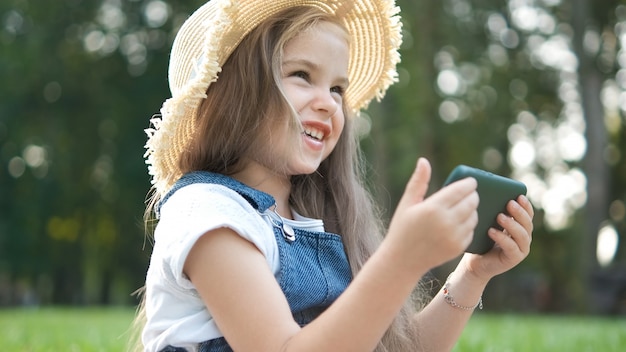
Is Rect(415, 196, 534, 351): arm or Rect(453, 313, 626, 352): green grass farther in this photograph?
Rect(453, 313, 626, 352): green grass

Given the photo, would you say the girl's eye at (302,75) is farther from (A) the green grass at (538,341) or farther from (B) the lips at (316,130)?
(A) the green grass at (538,341)

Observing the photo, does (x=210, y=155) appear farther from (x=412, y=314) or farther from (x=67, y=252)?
(x=67, y=252)

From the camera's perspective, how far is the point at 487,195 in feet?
5.94

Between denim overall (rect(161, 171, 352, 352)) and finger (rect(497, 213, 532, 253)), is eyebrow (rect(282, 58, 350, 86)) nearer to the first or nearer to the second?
denim overall (rect(161, 171, 352, 352))

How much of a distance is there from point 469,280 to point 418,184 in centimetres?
79

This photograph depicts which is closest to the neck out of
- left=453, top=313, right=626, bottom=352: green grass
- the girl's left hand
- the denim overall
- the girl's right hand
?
the denim overall

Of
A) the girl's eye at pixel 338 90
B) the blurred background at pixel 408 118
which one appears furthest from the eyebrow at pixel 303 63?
the blurred background at pixel 408 118

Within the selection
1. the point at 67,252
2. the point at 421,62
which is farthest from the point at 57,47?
the point at 421,62

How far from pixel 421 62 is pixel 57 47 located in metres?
9.24

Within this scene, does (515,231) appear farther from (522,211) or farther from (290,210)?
(290,210)

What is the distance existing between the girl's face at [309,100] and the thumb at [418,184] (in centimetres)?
59

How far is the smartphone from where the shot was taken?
172 centimetres

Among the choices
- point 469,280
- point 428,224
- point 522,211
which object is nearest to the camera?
point 428,224

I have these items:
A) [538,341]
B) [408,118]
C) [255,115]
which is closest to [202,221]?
[255,115]
